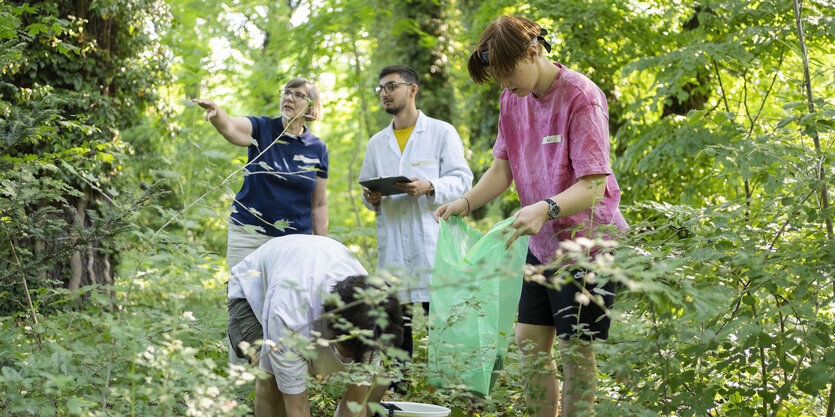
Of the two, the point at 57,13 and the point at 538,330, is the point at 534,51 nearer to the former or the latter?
the point at 538,330

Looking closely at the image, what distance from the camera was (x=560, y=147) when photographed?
241cm

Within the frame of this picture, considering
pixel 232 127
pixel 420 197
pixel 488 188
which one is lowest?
pixel 420 197

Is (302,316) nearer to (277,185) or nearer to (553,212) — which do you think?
(553,212)

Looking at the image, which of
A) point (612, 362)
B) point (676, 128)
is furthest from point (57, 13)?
point (612, 362)

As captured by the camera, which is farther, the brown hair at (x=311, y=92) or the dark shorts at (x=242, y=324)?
the brown hair at (x=311, y=92)

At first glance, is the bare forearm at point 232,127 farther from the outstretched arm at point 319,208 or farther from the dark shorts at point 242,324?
the dark shorts at point 242,324

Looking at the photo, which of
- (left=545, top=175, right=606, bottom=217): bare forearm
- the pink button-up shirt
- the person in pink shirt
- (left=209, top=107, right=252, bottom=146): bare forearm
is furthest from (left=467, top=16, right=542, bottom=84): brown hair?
(left=209, top=107, right=252, bottom=146): bare forearm

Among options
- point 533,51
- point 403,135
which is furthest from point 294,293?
point 403,135

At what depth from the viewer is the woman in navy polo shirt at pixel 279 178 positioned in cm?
346

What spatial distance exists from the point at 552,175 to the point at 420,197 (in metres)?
1.46

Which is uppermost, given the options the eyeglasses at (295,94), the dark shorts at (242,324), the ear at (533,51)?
the ear at (533,51)

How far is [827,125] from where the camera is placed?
2.21 m

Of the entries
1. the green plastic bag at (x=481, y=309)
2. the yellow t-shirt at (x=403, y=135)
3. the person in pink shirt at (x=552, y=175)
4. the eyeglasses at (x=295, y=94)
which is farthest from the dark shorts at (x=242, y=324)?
the yellow t-shirt at (x=403, y=135)

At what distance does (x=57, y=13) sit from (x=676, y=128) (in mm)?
4834
